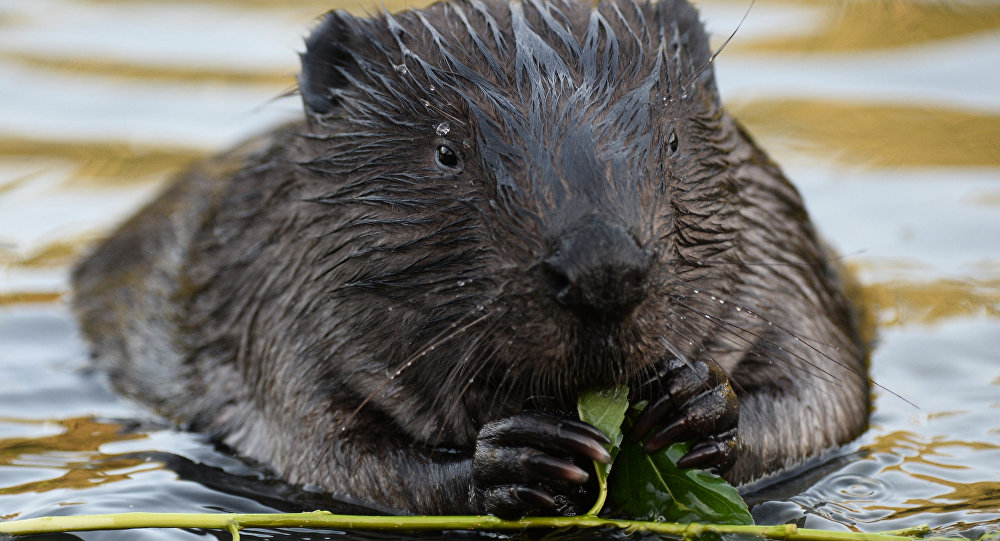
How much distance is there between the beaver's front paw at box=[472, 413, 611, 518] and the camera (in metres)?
3.93

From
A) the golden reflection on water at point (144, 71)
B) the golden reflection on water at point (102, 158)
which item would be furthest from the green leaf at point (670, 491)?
the golden reflection on water at point (144, 71)

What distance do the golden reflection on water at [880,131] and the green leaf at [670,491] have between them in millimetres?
4726

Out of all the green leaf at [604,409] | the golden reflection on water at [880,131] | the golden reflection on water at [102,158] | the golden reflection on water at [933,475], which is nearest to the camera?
the green leaf at [604,409]

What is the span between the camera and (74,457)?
17.7 feet

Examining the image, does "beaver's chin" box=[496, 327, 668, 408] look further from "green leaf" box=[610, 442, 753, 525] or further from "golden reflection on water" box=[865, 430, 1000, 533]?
"golden reflection on water" box=[865, 430, 1000, 533]

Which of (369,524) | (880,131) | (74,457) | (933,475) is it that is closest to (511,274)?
(369,524)

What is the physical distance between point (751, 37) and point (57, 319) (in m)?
5.37

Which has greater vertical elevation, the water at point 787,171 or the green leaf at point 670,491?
the water at point 787,171

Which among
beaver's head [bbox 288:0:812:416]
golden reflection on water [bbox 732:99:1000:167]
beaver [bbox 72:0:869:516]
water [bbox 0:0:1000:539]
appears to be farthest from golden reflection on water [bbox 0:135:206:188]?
beaver's head [bbox 288:0:812:416]

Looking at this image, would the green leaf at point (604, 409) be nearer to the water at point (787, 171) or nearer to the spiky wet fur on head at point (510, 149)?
the spiky wet fur on head at point (510, 149)

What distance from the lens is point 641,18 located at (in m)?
4.73

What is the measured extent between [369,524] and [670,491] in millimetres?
848

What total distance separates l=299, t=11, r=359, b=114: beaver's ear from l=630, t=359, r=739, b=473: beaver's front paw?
1510 mm

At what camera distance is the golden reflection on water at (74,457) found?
5.10 meters
